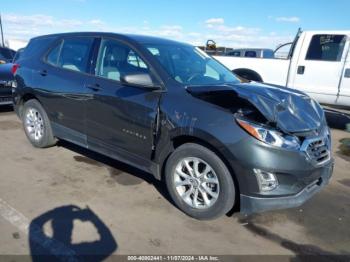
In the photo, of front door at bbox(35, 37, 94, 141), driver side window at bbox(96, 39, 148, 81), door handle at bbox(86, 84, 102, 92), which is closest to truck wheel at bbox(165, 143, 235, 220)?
driver side window at bbox(96, 39, 148, 81)

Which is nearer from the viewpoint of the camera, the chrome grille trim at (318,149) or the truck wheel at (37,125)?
the chrome grille trim at (318,149)

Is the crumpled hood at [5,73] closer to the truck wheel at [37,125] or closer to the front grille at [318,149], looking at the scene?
the truck wheel at [37,125]

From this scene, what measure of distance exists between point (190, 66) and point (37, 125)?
2668mm

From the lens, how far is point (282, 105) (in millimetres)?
3391

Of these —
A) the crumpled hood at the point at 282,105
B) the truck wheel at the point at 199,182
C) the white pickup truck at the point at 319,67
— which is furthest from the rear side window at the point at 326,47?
the truck wheel at the point at 199,182

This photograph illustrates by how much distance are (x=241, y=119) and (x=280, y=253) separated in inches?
47.3

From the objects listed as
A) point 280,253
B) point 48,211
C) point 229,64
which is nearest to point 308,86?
point 229,64

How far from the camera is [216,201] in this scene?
329 centimetres

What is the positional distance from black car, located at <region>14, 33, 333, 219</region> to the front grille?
0.01m

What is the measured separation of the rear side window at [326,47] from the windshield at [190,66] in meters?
4.25

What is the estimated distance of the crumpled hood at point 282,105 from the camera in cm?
318

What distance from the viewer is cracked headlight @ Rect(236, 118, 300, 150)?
300 centimetres

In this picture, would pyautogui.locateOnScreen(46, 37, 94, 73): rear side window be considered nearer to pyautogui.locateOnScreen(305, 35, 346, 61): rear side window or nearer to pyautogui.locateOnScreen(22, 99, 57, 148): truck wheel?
pyautogui.locateOnScreen(22, 99, 57, 148): truck wheel

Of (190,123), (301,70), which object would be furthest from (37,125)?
(301,70)
